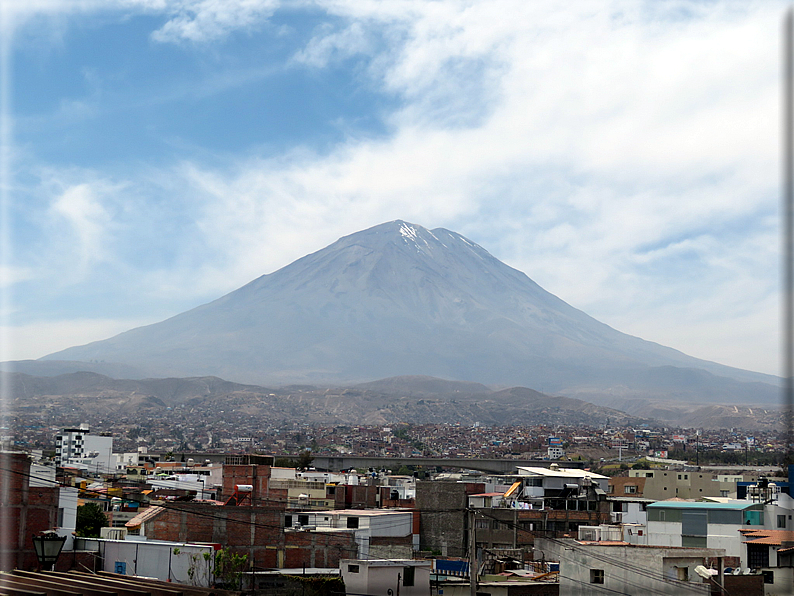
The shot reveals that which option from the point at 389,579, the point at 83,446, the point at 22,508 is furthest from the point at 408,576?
the point at 83,446

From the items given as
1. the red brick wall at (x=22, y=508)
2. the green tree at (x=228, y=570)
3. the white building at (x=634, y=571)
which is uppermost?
the red brick wall at (x=22, y=508)

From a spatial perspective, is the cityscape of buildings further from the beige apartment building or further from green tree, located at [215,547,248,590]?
the beige apartment building

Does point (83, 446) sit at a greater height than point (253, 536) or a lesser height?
greater

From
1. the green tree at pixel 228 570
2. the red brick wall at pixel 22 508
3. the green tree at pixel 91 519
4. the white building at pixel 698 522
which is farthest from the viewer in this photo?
the green tree at pixel 91 519

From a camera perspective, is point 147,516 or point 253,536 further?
point 147,516

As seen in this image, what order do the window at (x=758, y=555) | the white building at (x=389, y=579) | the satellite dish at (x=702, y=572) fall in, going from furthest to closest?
the white building at (x=389, y=579)
the window at (x=758, y=555)
the satellite dish at (x=702, y=572)

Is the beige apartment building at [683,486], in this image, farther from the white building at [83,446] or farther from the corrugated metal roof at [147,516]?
the white building at [83,446]

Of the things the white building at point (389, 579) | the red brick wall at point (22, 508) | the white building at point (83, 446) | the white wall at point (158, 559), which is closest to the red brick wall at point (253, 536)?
the white wall at point (158, 559)

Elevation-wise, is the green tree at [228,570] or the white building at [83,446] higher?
the white building at [83,446]

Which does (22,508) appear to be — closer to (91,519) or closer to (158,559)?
(158,559)
